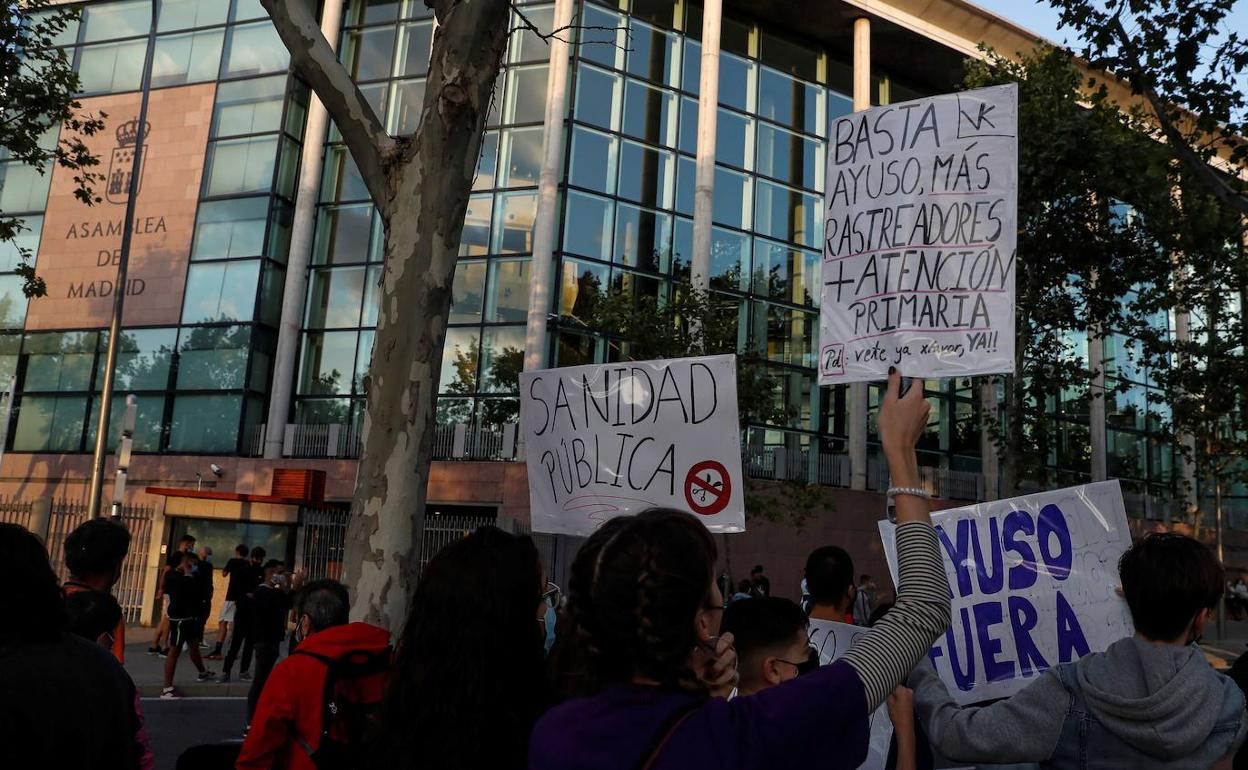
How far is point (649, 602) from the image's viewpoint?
5.94 feet

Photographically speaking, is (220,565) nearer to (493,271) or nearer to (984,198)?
(493,271)

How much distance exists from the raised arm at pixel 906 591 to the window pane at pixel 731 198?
2979cm

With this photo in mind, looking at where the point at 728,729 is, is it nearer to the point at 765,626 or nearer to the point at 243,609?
the point at 765,626

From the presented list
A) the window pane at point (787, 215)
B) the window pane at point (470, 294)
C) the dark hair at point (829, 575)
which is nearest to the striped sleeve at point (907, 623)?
the dark hair at point (829, 575)

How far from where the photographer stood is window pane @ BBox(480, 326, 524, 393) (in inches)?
1126

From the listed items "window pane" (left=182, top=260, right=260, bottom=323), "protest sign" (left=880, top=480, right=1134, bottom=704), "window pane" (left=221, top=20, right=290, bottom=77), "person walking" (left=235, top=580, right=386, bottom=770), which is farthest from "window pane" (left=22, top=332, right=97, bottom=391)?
"protest sign" (left=880, top=480, right=1134, bottom=704)

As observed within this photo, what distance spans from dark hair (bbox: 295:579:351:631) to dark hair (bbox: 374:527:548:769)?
2.20 m

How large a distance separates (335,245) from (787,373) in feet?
46.5

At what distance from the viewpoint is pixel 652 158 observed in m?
30.9

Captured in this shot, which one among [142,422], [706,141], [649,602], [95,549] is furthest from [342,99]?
[142,422]

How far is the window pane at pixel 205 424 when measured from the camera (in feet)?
98.4

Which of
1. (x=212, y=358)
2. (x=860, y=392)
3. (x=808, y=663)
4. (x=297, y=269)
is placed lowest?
(x=808, y=663)

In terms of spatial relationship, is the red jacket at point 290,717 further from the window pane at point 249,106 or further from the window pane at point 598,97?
the window pane at point 249,106

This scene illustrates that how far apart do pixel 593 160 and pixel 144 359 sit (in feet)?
47.3
